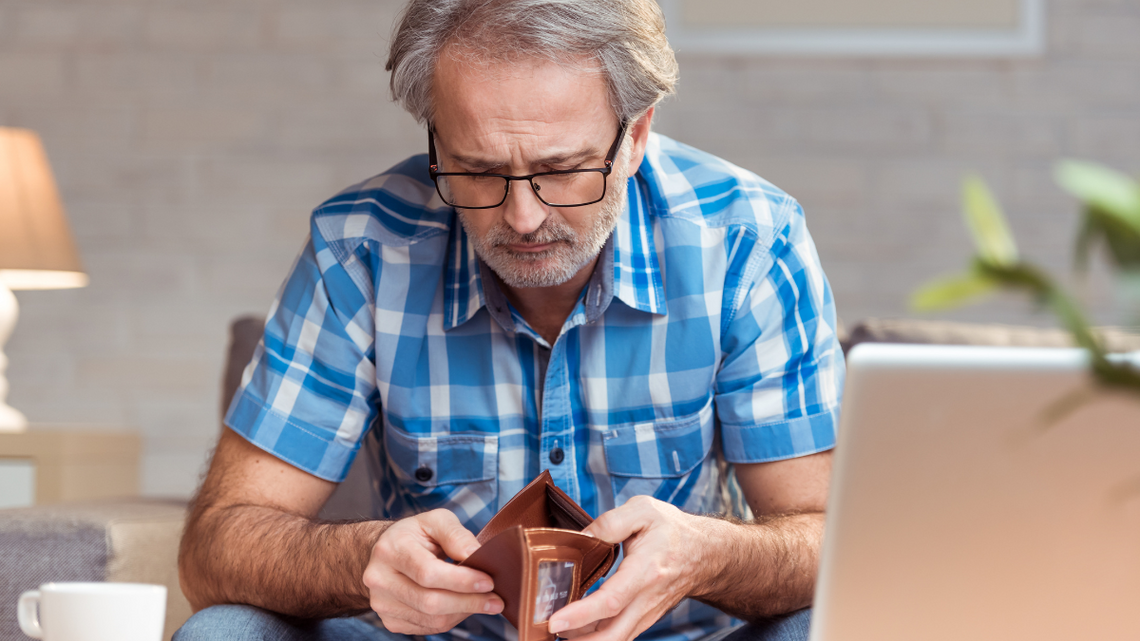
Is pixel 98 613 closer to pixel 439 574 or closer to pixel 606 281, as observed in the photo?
pixel 439 574

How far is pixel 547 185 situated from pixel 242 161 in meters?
1.58

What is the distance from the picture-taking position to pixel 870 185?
7.65 ft

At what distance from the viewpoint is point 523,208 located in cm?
104

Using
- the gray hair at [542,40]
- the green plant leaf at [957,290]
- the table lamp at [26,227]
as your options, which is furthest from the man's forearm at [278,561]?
the table lamp at [26,227]

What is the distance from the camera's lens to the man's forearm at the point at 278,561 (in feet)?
3.11

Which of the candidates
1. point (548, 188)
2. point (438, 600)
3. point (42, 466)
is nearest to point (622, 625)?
point (438, 600)

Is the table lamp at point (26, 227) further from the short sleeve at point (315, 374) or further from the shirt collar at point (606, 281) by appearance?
the shirt collar at point (606, 281)

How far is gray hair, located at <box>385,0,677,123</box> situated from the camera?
3.36 feet

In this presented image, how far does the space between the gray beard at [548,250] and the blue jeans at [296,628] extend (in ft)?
1.40

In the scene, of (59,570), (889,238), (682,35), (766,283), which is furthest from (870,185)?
(59,570)

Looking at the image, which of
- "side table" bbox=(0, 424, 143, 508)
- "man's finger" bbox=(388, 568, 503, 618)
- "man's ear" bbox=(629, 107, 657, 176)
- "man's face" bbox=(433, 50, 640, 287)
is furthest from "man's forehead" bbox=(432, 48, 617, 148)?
"side table" bbox=(0, 424, 143, 508)

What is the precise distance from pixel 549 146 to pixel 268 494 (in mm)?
506

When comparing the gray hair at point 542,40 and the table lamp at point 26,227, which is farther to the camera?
the table lamp at point 26,227

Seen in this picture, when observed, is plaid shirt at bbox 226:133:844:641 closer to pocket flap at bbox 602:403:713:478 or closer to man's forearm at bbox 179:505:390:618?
pocket flap at bbox 602:403:713:478
